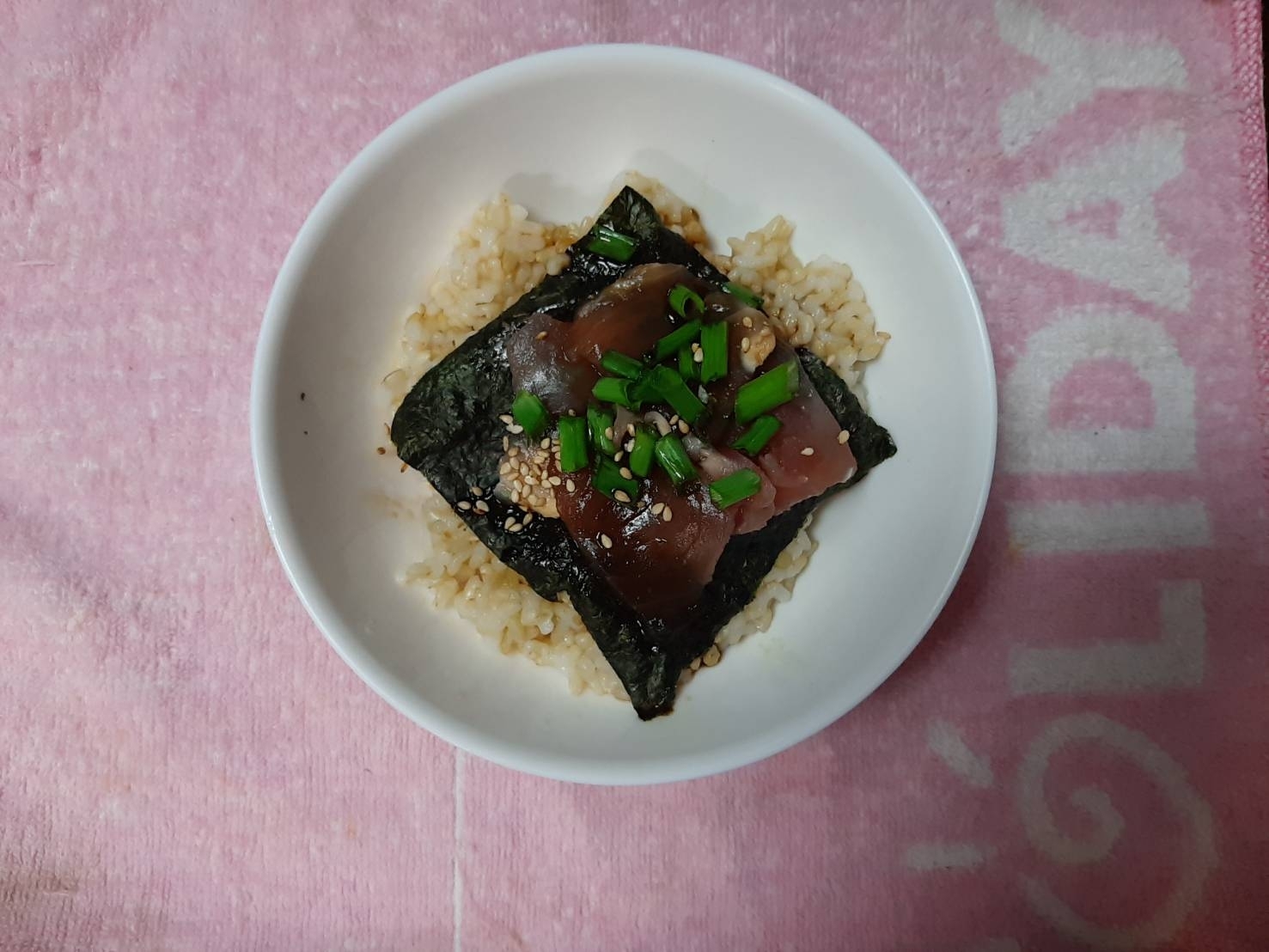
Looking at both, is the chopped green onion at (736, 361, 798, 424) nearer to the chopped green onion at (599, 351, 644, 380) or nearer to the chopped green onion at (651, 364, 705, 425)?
the chopped green onion at (651, 364, 705, 425)

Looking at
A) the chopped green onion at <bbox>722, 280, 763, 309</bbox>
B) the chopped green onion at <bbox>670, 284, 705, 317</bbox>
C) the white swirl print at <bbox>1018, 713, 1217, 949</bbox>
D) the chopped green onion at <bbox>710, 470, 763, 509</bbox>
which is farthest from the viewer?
Answer: the white swirl print at <bbox>1018, 713, 1217, 949</bbox>

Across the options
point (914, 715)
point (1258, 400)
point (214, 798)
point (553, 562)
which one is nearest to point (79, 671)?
point (214, 798)

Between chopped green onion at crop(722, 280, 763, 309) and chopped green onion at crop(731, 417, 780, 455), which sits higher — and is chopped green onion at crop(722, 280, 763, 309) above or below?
above

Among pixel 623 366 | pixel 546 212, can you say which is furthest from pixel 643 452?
pixel 546 212

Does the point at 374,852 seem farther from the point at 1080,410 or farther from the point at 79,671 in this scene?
the point at 1080,410

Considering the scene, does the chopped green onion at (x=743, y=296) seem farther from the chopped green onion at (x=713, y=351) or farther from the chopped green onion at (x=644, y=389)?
the chopped green onion at (x=644, y=389)

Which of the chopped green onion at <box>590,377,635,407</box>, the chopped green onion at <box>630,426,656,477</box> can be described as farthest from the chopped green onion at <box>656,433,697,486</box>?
the chopped green onion at <box>590,377,635,407</box>

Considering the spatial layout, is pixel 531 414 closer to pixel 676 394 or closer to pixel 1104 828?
pixel 676 394
